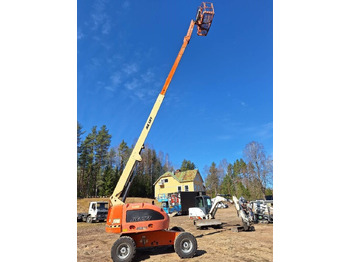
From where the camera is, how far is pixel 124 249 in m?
6.20

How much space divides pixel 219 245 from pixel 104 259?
429 cm

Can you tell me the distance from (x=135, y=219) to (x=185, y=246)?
184 cm

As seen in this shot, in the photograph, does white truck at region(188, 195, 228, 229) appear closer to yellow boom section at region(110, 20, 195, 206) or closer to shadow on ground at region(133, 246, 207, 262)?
shadow on ground at region(133, 246, 207, 262)

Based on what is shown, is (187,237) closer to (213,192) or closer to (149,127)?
(149,127)

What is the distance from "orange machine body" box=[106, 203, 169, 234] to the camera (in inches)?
245

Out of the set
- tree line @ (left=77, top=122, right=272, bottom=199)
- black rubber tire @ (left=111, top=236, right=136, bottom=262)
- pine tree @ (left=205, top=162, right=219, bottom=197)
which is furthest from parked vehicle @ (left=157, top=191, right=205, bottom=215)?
pine tree @ (left=205, top=162, right=219, bottom=197)

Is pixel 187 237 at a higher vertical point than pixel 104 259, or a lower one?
higher

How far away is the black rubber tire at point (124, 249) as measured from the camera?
6.06 metres

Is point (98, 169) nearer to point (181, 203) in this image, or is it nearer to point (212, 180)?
point (181, 203)

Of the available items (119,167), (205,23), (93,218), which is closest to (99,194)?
(119,167)

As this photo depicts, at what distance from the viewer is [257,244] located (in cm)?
816

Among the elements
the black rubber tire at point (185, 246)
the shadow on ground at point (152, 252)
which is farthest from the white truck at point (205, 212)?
the black rubber tire at point (185, 246)

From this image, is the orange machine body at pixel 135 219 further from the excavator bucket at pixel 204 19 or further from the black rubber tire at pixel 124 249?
the excavator bucket at pixel 204 19

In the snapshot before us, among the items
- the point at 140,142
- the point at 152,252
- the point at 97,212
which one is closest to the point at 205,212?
the point at 152,252
